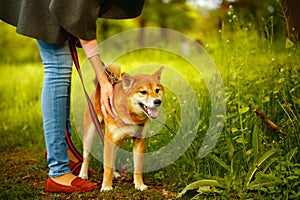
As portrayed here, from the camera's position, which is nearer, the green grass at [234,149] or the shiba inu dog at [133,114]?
the green grass at [234,149]

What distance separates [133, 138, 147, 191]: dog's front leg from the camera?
2910 millimetres

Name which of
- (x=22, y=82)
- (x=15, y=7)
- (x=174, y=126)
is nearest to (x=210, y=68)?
(x=174, y=126)

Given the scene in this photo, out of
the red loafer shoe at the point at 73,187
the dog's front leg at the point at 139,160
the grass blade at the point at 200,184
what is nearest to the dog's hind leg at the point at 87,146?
the red loafer shoe at the point at 73,187

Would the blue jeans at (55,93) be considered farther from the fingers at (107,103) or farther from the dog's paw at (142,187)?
the dog's paw at (142,187)

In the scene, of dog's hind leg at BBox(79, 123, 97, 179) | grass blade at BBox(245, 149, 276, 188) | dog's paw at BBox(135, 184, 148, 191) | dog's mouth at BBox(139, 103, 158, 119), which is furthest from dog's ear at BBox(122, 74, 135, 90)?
grass blade at BBox(245, 149, 276, 188)

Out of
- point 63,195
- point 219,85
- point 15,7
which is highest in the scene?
point 15,7

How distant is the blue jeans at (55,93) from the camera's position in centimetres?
280

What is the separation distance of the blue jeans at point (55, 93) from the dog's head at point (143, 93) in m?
0.35

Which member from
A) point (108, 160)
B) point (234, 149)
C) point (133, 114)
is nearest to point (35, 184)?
point (108, 160)

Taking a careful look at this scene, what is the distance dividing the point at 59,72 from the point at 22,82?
12.0ft

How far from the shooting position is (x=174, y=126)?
10.7ft

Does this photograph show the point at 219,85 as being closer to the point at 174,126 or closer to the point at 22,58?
the point at 174,126

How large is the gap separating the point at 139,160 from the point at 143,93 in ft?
1.42

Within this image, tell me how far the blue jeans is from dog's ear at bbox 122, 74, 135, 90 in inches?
13.0
